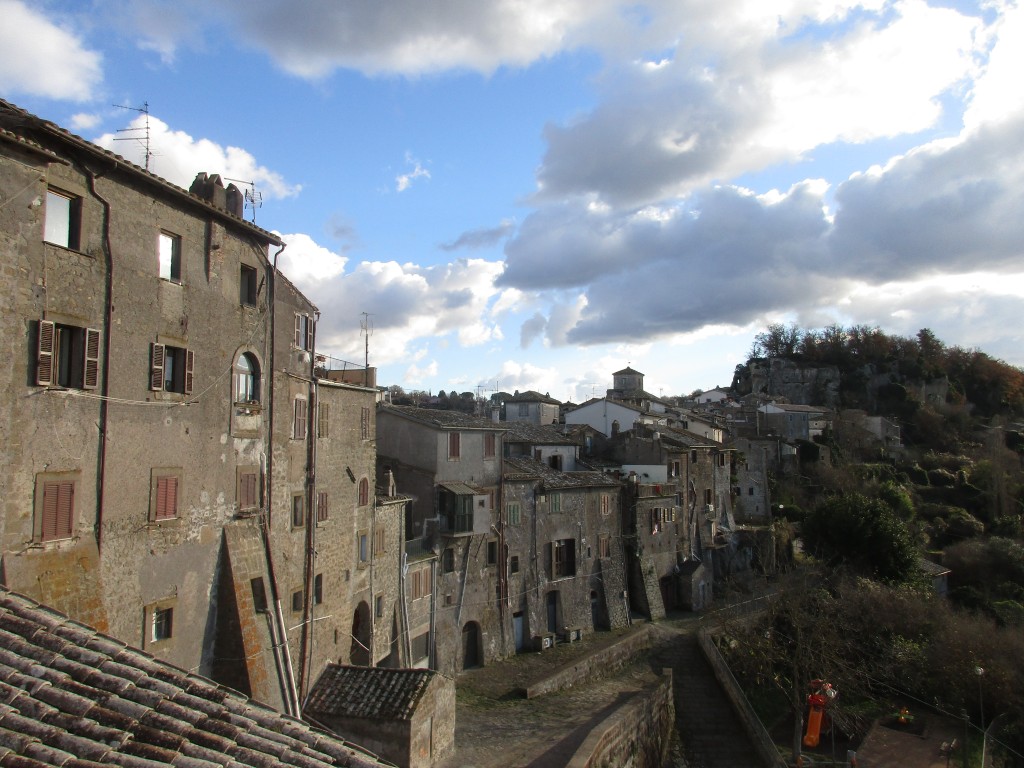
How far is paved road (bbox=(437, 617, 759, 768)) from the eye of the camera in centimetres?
2236

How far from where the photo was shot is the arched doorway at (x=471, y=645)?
3120 centimetres

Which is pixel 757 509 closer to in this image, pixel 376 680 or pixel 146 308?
pixel 376 680

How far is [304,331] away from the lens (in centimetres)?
2120

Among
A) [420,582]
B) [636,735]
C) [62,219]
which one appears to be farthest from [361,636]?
[62,219]

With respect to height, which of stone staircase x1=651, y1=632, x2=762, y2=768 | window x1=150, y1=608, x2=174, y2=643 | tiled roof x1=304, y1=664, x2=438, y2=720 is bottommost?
stone staircase x1=651, y1=632, x2=762, y2=768

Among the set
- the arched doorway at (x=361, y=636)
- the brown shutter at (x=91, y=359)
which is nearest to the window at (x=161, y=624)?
the brown shutter at (x=91, y=359)

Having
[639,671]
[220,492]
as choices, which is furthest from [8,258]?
[639,671]

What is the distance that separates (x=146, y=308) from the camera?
49.0 ft

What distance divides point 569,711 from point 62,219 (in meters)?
22.6

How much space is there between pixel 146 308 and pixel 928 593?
120 ft

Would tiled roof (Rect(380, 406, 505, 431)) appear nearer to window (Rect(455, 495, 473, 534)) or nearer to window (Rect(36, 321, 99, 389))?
window (Rect(455, 495, 473, 534))

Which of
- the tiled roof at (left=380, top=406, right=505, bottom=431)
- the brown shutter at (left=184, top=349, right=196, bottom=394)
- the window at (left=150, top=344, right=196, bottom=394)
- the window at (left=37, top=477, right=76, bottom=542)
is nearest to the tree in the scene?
the tiled roof at (left=380, top=406, right=505, bottom=431)

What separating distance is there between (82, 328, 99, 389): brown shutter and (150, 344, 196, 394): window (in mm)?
1411

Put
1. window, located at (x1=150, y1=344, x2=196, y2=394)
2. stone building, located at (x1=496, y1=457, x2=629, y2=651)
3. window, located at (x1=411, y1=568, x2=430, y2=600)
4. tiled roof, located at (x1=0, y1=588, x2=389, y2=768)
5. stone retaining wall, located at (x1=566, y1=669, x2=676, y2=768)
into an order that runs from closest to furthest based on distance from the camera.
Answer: tiled roof, located at (x1=0, y1=588, x2=389, y2=768) → window, located at (x1=150, y1=344, x2=196, y2=394) → stone retaining wall, located at (x1=566, y1=669, x2=676, y2=768) → window, located at (x1=411, y1=568, x2=430, y2=600) → stone building, located at (x1=496, y1=457, x2=629, y2=651)
